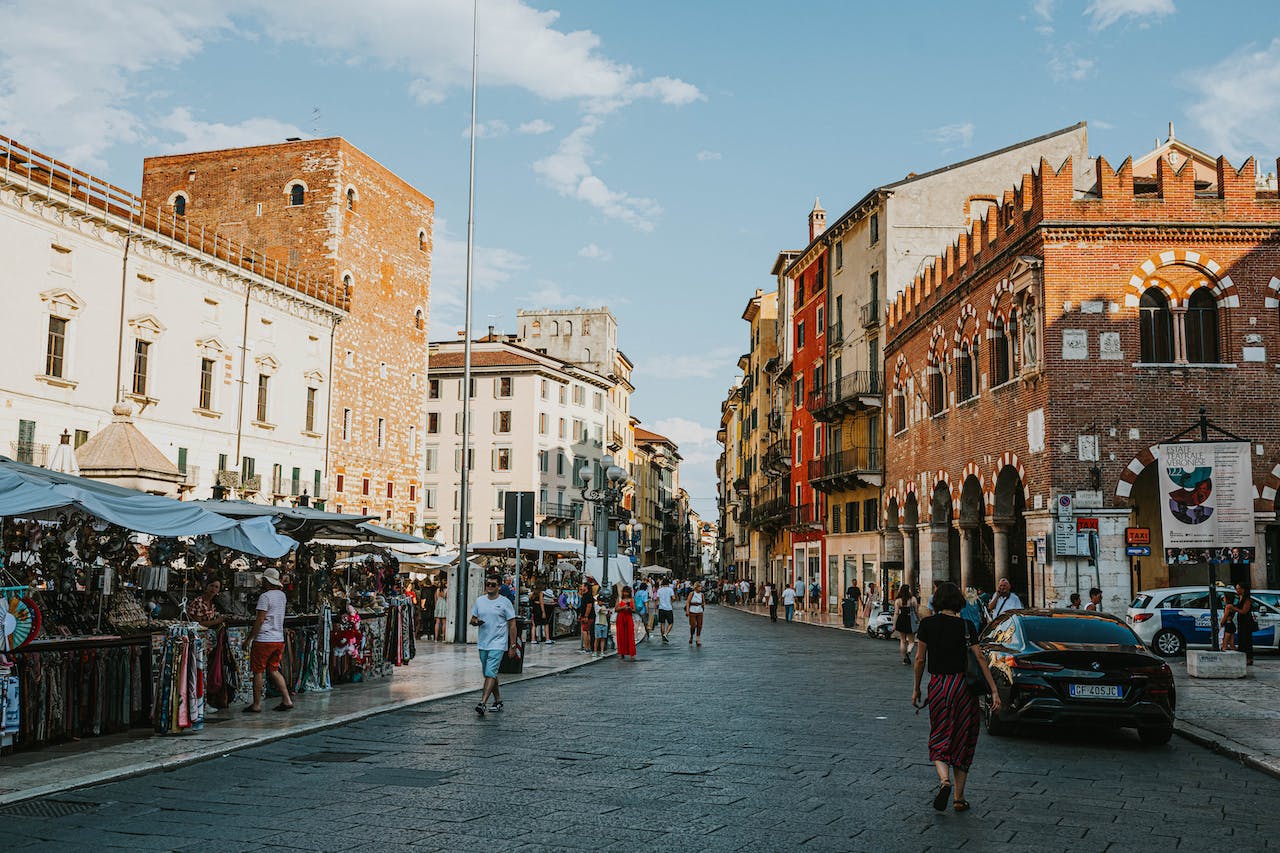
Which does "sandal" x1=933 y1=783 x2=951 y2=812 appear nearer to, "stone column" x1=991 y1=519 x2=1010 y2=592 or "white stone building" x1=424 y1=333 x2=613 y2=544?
"stone column" x1=991 y1=519 x2=1010 y2=592

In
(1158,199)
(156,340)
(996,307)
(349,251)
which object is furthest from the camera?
(349,251)

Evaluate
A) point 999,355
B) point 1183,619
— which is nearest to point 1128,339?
point 999,355

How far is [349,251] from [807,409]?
22.3 metres

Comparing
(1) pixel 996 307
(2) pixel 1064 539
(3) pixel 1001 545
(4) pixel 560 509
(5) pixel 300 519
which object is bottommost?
(3) pixel 1001 545

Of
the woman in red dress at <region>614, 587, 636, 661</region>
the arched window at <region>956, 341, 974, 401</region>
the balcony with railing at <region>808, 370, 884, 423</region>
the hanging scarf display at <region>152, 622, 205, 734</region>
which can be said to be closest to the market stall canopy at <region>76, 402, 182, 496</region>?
the hanging scarf display at <region>152, 622, 205, 734</region>

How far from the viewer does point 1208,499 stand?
63.5 ft

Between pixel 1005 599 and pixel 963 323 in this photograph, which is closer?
pixel 1005 599

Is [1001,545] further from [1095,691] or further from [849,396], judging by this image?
[1095,691]

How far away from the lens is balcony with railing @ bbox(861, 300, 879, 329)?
146 ft

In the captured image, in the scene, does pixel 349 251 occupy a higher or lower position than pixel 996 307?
higher

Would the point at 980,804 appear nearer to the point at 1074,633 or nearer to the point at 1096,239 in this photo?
the point at 1074,633

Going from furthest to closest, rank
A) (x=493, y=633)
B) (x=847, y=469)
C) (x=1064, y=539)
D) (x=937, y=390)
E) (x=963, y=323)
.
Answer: (x=847, y=469)
(x=937, y=390)
(x=963, y=323)
(x=1064, y=539)
(x=493, y=633)

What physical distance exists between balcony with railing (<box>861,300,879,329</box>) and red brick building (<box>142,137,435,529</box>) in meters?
22.4

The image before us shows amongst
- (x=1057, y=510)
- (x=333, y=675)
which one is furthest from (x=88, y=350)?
(x=1057, y=510)
